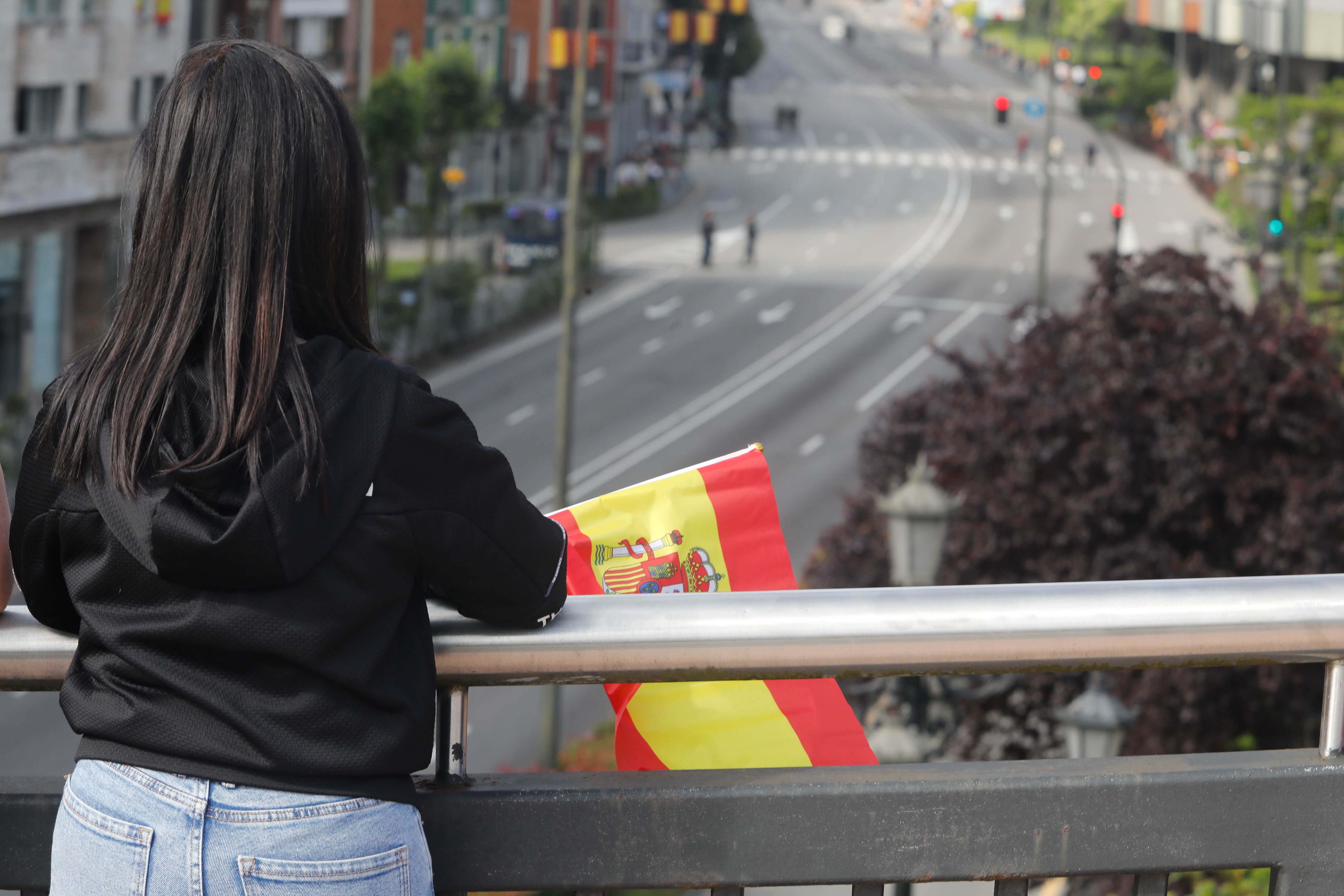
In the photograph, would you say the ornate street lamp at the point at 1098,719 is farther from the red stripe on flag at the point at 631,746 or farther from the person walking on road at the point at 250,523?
the person walking on road at the point at 250,523

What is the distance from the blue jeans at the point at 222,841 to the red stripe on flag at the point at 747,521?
92cm

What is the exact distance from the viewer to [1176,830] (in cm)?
262

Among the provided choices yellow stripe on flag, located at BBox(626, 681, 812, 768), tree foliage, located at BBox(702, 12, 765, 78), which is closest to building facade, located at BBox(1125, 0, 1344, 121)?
tree foliage, located at BBox(702, 12, 765, 78)

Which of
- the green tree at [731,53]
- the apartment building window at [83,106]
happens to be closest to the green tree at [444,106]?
the apartment building window at [83,106]

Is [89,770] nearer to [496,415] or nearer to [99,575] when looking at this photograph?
[99,575]

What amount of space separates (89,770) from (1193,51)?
292 feet

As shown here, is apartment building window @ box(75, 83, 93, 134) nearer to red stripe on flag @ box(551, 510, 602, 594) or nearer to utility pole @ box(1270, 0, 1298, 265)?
utility pole @ box(1270, 0, 1298, 265)

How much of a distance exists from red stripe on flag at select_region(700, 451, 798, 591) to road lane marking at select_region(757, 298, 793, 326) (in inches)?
1702

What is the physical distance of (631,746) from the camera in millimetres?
2707

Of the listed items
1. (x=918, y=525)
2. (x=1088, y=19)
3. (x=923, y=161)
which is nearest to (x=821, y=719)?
(x=918, y=525)

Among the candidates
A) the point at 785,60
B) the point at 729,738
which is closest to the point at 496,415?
the point at 729,738

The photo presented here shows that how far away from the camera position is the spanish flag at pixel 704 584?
272cm

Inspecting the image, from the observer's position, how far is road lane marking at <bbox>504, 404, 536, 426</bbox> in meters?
33.9

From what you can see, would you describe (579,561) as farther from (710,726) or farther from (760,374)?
(760,374)
